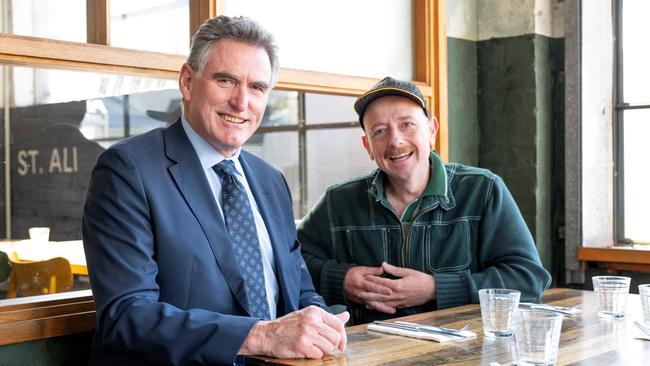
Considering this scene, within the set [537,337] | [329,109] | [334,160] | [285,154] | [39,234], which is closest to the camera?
[537,337]

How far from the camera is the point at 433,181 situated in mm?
2729

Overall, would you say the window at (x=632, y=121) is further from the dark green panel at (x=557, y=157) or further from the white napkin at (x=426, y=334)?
the white napkin at (x=426, y=334)

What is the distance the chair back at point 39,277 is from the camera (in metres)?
2.34

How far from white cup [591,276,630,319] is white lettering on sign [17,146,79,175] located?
5.30 feet

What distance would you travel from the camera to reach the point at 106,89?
2635 millimetres

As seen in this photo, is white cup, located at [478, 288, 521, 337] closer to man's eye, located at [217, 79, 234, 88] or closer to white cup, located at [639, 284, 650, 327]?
white cup, located at [639, 284, 650, 327]

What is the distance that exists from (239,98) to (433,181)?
816mm

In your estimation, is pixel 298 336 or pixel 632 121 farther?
pixel 632 121

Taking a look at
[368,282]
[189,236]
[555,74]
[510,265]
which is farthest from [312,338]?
[555,74]

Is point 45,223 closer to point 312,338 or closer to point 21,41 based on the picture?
point 21,41

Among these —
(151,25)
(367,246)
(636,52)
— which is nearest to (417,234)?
(367,246)

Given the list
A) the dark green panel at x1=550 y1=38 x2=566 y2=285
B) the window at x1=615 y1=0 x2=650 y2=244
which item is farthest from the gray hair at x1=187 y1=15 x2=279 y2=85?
the window at x1=615 y1=0 x2=650 y2=244

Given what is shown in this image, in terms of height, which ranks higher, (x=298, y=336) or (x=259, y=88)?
(x=259, y=88)

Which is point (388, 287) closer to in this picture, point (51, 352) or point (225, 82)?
point (225, 82)
